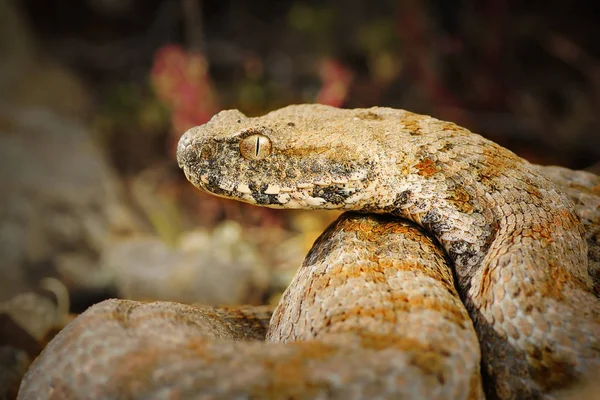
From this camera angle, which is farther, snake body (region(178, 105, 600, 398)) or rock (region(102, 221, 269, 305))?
rock (region(102, 221, 269, 305))

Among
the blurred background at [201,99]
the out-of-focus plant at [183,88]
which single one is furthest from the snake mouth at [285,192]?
the out-of-focus plant at [183,88]

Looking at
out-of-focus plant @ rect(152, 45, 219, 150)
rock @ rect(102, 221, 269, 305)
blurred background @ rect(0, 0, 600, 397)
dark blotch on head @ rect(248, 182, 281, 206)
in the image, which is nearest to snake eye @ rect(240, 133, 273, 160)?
dark blotch on head @ rect(248, 182, 281, 206)

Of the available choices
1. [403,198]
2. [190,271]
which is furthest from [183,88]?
[403,198]

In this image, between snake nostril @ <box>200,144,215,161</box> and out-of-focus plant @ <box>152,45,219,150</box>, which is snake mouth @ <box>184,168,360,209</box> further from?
out-of-focus plant @ <box>152,45,219,150</box>

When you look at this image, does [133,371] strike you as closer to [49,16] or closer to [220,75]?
[220,75]

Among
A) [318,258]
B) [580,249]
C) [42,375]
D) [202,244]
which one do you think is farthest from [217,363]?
[202,244]

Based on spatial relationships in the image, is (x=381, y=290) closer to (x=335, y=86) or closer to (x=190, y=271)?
(x=190, y=271)

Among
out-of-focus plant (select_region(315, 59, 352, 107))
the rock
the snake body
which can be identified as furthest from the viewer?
out-of-focus plant (select_region(315, 59, 352, 107))

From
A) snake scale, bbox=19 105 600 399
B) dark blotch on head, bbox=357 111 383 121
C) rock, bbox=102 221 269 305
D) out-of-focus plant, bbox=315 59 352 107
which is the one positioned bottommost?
rock, bbox=102 221 269 305
